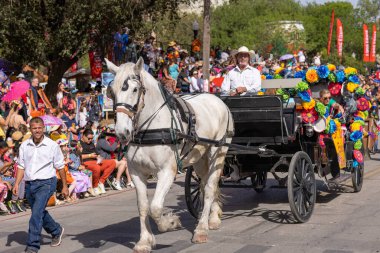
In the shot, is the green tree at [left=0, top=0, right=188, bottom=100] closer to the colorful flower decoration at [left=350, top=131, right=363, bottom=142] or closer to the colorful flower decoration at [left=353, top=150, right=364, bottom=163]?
the colorful flower decoration at [left=350, top=131, right=363, bottom=142]

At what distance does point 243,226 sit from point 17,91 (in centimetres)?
909

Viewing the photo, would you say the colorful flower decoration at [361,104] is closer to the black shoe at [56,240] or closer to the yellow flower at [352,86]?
the yellow flower at [352,86]

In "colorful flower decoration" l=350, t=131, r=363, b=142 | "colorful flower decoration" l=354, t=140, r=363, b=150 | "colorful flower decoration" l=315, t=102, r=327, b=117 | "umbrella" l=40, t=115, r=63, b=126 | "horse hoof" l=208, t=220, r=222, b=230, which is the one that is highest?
"colorful flower decoration" l=315, t=102, r=327, b=117

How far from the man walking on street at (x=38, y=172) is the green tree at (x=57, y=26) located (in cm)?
1218

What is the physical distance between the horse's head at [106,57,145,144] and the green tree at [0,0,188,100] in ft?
43.0

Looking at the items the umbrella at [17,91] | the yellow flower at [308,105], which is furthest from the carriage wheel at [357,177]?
the umbrella at [17,91]

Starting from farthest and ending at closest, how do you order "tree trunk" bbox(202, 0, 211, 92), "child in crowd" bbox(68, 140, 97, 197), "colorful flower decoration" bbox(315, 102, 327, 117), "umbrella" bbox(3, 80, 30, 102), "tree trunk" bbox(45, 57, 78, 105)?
"tree trunk" bbox(45, 57, 78, 105) → "tree trunk" bbox(202, 0, 211, 92) → "umbrella" bbox(3, 80, 30, 102) → "child in crowd" bbox(68, 140, 97, 197) → "colorful flower decoration" bbox(315, 102, 327, 117)

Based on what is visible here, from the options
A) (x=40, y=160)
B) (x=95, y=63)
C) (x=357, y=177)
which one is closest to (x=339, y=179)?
(x=357, y=177)

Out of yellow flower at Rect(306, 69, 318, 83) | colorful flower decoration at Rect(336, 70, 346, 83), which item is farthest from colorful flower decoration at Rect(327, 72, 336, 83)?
yellow flower at Rect(306, 69, 318, 83)

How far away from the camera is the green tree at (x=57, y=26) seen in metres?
20.6

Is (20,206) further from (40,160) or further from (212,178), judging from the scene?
(212,178)

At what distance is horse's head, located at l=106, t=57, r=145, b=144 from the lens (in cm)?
753

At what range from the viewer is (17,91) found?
1695 cm

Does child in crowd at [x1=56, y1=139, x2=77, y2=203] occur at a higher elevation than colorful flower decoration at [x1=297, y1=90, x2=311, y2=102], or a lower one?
lower
